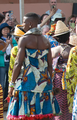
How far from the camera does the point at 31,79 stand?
3.77 meters

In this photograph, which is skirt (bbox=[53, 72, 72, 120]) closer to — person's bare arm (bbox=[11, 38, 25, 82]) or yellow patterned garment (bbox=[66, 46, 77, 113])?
yellow patterned garment (bbox=[66, 46, 77, 113])

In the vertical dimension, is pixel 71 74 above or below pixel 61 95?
above

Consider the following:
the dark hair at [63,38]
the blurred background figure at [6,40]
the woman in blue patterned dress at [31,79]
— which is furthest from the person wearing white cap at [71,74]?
the blurred background figure at [6,40]

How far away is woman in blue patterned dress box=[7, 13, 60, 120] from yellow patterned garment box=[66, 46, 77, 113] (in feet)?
1.21

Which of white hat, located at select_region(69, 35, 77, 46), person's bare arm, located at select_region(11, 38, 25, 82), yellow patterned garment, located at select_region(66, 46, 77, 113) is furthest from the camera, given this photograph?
white hat, located at select_region(69, 35, 77, 46)

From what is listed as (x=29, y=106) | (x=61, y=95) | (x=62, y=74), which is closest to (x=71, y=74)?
(x=62, y=74)

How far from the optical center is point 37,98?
380cm

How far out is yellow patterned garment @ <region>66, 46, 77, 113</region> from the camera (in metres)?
3.92

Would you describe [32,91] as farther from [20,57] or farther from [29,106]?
[20,57]

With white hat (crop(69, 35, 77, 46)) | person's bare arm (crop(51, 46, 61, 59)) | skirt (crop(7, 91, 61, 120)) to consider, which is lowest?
skirt (crop(7, 91, 61, 120))

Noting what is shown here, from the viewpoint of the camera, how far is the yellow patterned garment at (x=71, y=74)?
392 centimetres

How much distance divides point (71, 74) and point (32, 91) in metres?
0.72

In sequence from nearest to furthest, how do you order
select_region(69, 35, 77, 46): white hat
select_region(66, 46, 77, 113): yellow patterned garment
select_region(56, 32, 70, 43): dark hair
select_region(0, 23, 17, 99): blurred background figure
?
select_region(66, 46, 77, 113): yellow patterned garment → select_region(69, 35, 77, 46): white hat → select_region(56, 32, 70, 43): dark hair → select_region(0, 23, 17, 99): blurred background figure

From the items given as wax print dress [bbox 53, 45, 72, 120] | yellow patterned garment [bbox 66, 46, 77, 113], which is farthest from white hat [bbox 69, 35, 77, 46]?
yellow patterned garment [bbox 66, 46, 77, 113]
